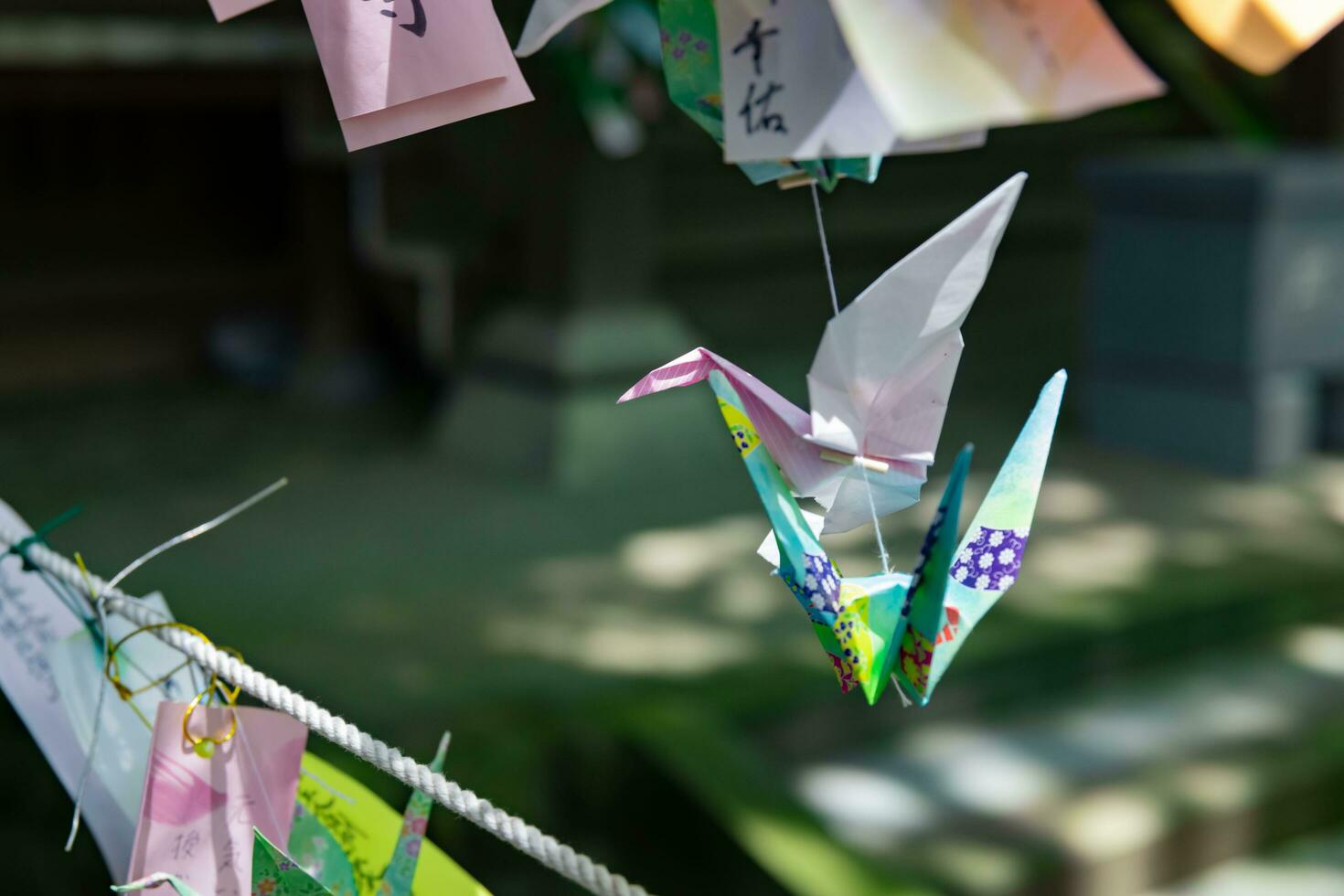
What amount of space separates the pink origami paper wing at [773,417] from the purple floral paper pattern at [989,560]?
0.20 ft

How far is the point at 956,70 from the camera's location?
0.52m

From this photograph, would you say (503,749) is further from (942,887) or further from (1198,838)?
(1198,838)

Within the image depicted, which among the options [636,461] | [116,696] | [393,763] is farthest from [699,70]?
[636,461]

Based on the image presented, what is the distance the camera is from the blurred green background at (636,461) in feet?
7.18

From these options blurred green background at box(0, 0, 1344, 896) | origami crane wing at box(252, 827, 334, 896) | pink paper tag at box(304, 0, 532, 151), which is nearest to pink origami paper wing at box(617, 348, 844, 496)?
pink paper tag at box(304, 0, 532, 151)

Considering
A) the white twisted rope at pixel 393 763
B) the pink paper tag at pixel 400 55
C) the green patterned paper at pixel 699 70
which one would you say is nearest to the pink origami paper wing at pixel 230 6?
the pink paper tag at pixel 400 55

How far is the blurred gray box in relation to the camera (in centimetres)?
379

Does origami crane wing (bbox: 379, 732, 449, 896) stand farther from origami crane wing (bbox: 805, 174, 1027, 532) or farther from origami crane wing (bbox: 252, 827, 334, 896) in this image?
origami crane wing (bbox: 805, 174, 1027, 532)

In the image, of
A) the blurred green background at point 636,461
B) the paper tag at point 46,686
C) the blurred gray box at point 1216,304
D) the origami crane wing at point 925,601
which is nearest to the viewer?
the origami crane wing at point 925,601

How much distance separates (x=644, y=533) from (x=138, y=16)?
1830 millimetres

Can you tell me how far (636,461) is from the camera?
3.70 m

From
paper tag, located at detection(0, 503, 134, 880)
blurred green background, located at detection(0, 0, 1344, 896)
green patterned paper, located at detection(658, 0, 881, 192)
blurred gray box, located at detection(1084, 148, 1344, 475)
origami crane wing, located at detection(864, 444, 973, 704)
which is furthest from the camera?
blurred gray box, located at detection(1084, 148, 1344, 475)

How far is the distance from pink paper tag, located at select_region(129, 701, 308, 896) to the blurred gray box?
347cm

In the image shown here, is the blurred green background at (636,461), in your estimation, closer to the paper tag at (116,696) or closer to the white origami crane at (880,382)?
the paper tag at (116,696)
